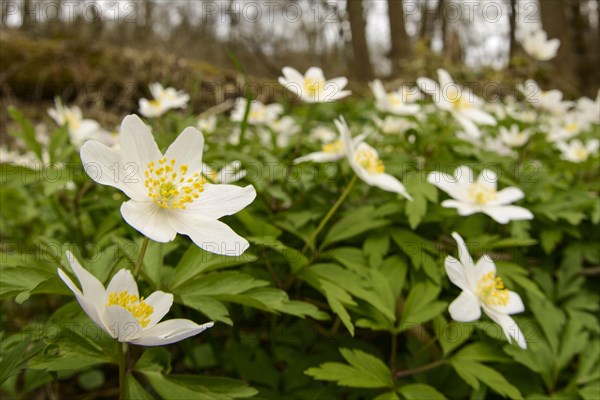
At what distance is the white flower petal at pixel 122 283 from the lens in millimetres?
1064

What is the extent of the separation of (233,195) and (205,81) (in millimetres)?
5220

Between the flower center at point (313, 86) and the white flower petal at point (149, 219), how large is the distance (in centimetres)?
100

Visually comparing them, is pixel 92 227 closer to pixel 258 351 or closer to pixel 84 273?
pixel 258 351

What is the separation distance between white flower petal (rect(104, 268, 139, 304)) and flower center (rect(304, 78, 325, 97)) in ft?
3.83

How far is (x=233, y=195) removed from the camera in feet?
3.93

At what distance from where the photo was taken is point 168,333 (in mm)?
1040

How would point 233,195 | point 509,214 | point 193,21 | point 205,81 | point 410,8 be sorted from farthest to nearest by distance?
1. point 193,21
2. point 410,8
3. point 205,81
4. point 509,214
5. point 233,195

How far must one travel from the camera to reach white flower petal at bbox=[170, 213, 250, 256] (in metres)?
1.08

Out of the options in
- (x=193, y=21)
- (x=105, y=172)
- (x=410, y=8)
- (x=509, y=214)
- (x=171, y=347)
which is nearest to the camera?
(x=105, y=172)

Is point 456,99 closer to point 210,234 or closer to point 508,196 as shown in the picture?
point 508,196

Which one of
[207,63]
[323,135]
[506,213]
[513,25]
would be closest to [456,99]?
[506,213]

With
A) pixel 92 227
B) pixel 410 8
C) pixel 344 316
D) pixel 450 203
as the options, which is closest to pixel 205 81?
pixel 410 8

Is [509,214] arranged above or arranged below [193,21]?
below

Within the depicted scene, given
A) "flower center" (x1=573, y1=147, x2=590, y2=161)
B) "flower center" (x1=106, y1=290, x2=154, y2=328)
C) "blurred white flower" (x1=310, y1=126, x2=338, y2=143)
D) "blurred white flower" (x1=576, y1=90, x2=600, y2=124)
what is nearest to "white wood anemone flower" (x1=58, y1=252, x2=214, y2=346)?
"flower center" (x1=106, y1=290, x2=154, y2=328)
